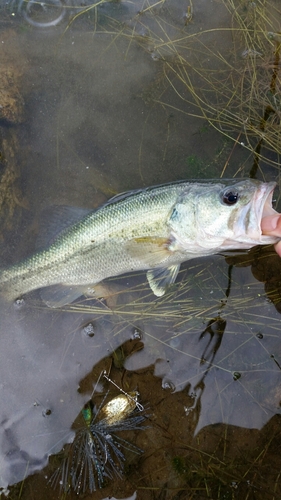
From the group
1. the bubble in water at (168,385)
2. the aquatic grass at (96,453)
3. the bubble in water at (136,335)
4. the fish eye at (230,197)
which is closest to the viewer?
the fish eye at (230,197)

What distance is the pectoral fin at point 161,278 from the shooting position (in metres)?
3.59

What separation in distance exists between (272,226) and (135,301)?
1796 millimetres

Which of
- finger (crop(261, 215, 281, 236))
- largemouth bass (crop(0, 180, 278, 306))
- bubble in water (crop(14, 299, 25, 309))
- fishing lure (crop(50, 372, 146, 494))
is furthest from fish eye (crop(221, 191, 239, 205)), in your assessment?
bubble in water (crop(14, 299, 25, 309))

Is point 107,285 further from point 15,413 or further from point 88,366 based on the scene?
point 15,413

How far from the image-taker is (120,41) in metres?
4.16

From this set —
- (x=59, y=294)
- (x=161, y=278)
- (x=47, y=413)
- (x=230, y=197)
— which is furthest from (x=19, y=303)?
(x=230, y=197)

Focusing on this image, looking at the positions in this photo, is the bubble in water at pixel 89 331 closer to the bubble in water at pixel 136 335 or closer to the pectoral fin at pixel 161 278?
the bubble in water at pixel 136 335

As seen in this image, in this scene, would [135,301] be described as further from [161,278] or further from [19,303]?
[19,303]

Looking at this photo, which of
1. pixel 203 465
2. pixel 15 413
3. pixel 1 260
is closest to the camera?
pixel 203 465

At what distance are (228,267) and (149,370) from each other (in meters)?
1.45

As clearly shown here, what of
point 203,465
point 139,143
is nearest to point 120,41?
point 139,143

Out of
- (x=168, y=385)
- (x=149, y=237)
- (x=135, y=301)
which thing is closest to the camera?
(x=149, y=237)

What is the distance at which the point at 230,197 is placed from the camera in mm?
2971

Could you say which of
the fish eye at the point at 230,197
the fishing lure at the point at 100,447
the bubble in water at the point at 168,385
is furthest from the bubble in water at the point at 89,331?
the fish eye at the point at 230,197
